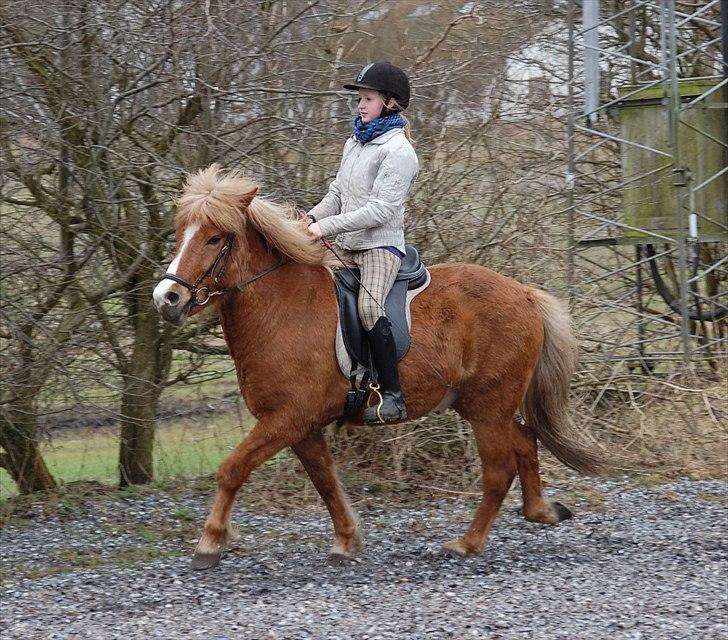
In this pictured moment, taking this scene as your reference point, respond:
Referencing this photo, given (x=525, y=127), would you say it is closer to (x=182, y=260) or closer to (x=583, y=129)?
(x=583, y=129)

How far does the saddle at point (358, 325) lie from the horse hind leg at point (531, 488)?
1123 millimetres

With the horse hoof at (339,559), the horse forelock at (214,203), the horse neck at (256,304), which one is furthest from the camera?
the horse hoof at (339,559)

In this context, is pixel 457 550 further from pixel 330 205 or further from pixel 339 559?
pixel 330 205

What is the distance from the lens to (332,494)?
6.55 meters

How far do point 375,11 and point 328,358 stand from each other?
467 cm

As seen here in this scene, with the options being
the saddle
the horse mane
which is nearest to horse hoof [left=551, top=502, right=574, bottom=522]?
the saddle

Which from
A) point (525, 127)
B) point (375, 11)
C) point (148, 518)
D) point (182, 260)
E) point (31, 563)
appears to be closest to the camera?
point (182, 260)

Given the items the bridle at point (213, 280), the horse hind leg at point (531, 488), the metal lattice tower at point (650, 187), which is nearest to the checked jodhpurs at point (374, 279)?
the bridle at point (213, 280)

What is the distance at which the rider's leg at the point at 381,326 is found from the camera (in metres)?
6.24

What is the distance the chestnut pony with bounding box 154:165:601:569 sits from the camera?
236 inches

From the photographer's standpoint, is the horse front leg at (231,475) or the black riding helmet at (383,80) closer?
the horse front leg at (231,475)

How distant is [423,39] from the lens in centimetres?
1073

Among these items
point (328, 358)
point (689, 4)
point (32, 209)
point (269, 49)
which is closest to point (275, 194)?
point (269, 49)

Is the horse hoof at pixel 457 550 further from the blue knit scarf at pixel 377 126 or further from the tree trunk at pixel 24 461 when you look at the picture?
the tree trunk at pixel 24 461
